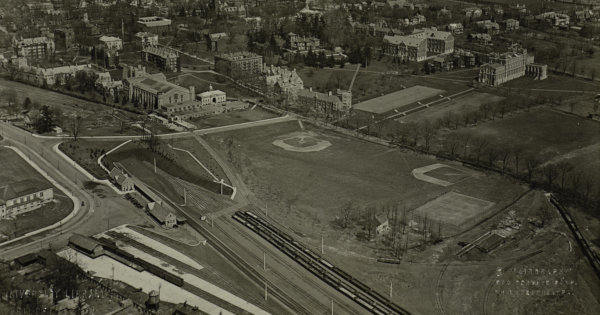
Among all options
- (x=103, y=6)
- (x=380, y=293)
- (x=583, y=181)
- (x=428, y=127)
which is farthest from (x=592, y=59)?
(x=103, y=6)

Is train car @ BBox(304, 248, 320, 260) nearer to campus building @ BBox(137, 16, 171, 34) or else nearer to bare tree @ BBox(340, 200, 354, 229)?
bare tree @ BBox(340, 200, 354, 229)

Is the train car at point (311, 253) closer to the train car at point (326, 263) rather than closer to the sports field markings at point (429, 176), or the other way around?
the train car at point (326, 263)

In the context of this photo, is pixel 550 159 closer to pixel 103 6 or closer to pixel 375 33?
pixel 375 33

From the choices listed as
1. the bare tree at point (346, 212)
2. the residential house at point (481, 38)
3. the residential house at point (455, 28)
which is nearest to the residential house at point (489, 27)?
the residential house at point (455, 28)

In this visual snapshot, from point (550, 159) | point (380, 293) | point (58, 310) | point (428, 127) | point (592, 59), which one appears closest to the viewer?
point (58, 310)

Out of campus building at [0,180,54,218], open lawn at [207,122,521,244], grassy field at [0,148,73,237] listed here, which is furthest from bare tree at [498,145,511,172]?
campus building at [0,180,54,218]
